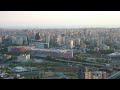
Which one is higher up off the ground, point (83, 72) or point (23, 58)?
point (23, 58)

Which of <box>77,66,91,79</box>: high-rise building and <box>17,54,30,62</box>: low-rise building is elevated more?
<box>17,54,30,62</box>: low-rise building

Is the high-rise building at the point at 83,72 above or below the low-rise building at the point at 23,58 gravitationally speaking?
below

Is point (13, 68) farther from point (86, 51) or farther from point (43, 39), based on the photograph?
point (86, 51)
